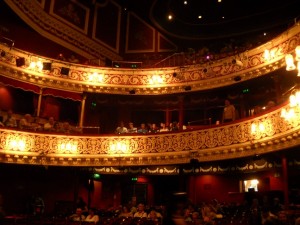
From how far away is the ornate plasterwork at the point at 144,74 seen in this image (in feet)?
46.6

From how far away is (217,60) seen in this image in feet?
51.4

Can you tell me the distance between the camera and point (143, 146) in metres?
15.1

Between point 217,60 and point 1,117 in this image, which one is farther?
point 217,60

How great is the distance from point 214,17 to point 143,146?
912 centimetres

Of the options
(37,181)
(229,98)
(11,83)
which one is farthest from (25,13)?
(229,98)

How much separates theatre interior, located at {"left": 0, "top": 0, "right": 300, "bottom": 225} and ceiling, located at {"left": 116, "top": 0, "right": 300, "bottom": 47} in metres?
0.07

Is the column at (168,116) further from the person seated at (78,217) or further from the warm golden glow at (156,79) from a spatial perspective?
the person seated at (78,217)

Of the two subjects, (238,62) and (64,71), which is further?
(64,71)

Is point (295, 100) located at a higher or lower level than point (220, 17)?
lower

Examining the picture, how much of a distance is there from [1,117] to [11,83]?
172cm

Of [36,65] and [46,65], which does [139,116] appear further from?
[36,65]

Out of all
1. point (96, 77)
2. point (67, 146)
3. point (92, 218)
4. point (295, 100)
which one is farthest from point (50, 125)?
point (295, 100)

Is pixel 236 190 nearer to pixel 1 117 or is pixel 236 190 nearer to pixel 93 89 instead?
pixel 93 89

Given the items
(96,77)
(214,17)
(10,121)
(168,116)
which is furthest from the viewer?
(214,17)
